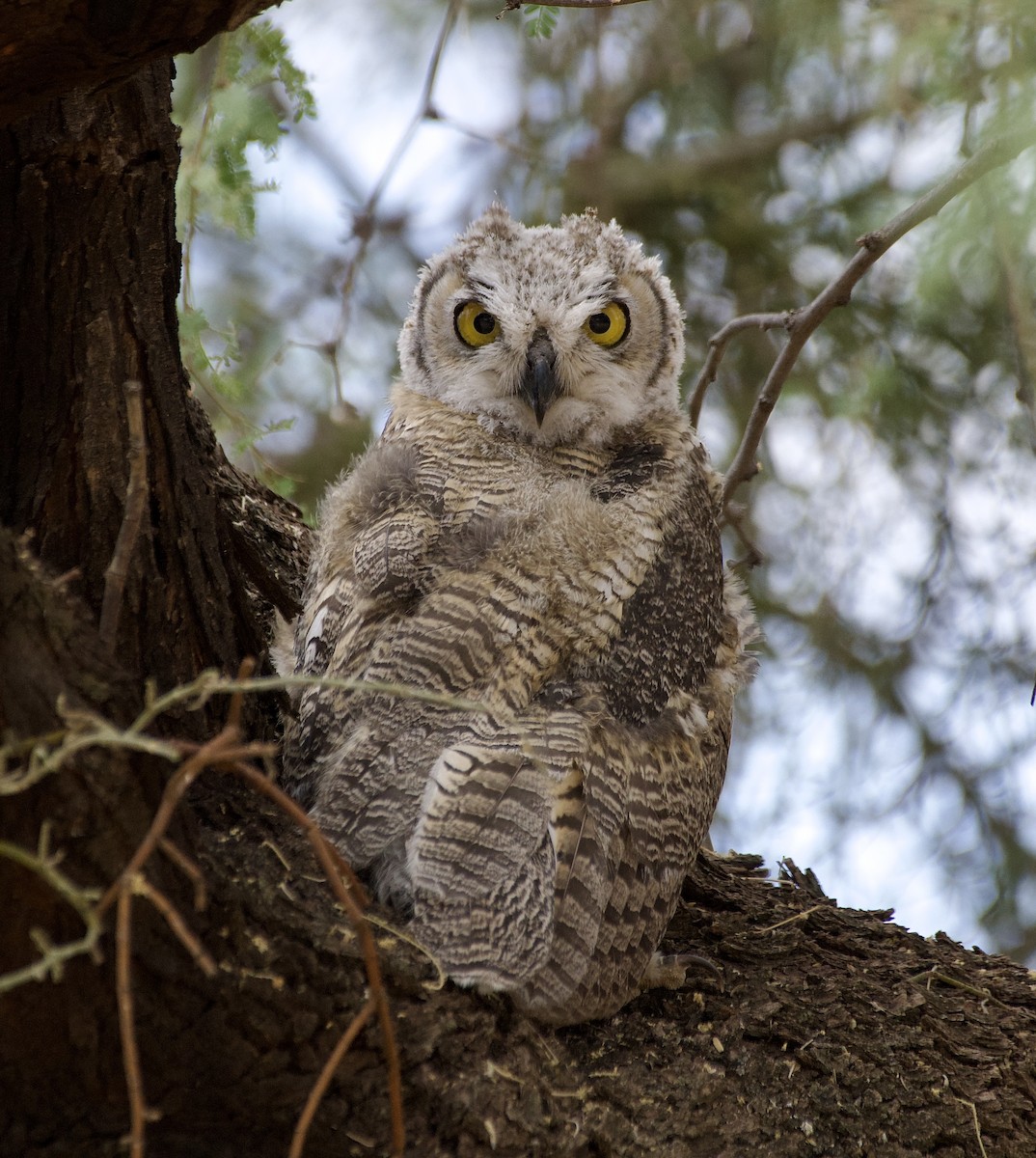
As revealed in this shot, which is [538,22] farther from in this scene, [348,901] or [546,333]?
[348,901]

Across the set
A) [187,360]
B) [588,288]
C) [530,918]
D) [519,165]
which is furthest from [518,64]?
[530,918]

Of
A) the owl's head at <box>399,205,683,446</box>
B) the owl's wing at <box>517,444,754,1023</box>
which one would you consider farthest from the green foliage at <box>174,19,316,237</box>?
the owl's wing at <box>517,444,754,1023</box>

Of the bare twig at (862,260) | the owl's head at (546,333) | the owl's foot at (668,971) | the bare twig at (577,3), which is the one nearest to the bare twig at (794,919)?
the owl's foot at (668,971)

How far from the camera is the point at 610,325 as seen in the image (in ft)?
10.5

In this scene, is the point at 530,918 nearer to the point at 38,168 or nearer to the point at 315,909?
the point at 315,909

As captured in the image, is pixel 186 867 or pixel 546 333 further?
pixel 546 333

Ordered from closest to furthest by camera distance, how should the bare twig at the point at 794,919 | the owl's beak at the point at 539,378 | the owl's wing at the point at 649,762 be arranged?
1. the owl's wing at the point at 649,762
2. the bare twig at the point at 794,919
3. the owl's beak at the point at 539,378

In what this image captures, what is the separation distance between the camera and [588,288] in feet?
10.2

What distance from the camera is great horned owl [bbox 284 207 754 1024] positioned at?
86.0 inches

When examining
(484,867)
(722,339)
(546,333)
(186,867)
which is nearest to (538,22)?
(546,333)

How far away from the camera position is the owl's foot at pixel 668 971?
249 cm

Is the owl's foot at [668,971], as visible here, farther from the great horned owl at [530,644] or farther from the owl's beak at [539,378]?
the owl's beak at [539,378]

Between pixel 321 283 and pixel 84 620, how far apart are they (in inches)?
160

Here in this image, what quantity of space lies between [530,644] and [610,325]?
1.14m
